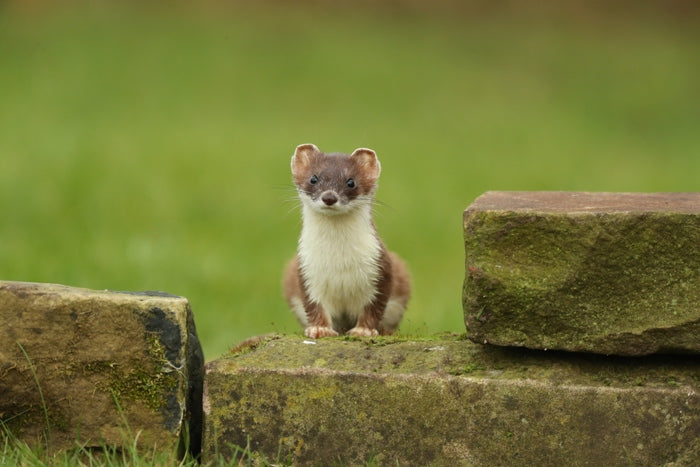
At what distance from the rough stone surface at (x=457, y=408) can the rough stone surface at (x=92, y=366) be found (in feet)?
0.70

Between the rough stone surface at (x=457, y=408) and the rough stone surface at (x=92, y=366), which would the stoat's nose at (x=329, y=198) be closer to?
the rough stone surface at (x=457, y=408)

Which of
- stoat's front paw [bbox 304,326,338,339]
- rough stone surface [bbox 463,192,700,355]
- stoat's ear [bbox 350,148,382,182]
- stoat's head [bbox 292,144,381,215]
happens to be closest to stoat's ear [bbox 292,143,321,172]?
stoat's head [bbox 292,144,381,215]

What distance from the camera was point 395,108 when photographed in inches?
1043

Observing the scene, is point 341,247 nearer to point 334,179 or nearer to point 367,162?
point 334,179

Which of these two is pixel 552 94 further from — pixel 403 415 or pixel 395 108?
pixel 403 415

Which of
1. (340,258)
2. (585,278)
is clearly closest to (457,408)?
(585,278)

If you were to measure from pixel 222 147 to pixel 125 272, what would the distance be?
7.90 meters

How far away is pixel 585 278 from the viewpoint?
196 inches

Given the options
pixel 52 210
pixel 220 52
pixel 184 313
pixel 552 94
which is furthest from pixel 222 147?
pixel 184 313

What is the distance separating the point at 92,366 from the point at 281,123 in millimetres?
19687

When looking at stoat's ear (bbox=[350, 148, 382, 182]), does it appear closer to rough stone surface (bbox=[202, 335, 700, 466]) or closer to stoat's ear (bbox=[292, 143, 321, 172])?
stoat's ear (bbox=[292, 143, 321, 172])

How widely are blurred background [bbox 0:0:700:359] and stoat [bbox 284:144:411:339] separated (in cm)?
448

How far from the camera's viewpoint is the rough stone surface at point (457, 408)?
4.98 m

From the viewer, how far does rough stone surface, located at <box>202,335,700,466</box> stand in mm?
4984
